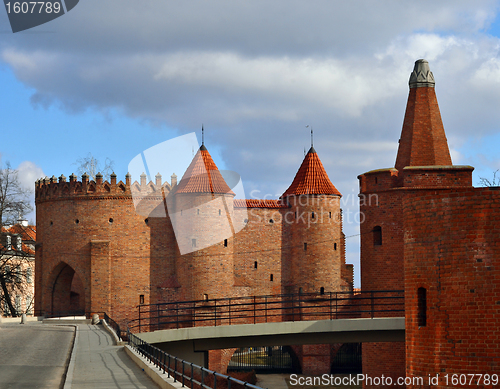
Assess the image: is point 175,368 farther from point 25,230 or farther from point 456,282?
point 25,230

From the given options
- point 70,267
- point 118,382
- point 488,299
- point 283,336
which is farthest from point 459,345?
point 70,267

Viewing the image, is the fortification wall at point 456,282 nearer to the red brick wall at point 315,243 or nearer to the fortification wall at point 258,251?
the red brick wall at point 315,243

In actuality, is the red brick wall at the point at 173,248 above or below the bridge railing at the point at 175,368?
above

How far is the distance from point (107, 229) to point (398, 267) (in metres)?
18.6

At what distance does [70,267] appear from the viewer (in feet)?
135

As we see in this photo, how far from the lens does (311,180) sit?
1603 inches

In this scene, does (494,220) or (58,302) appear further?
(58,302)

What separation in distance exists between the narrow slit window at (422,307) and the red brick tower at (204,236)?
25.1 metres

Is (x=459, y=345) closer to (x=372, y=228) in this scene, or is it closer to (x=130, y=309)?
(x=372, y=228)

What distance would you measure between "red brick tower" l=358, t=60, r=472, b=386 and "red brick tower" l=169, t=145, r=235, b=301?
11.3 metres

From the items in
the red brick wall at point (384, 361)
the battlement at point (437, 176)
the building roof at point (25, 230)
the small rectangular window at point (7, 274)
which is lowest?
the red brick wall at point (384, 361)

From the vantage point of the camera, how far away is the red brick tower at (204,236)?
37.8 m

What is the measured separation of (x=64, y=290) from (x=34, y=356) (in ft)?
72.1

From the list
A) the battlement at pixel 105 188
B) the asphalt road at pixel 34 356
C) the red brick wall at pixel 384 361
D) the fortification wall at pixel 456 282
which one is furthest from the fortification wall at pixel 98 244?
the fortification wall at pixel 456 282
